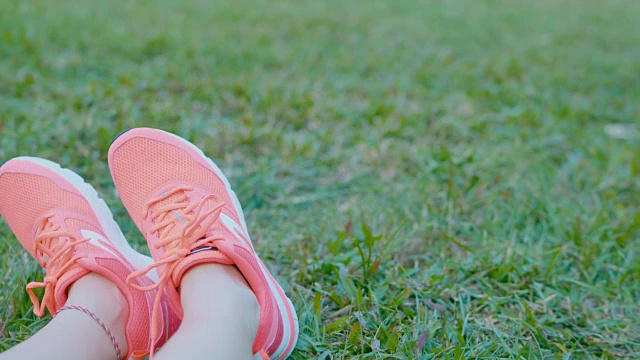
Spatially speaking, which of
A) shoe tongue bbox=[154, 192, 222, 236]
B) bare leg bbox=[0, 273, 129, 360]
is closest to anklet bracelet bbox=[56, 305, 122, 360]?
bare leg bbox=[0, 273, 129, 360]

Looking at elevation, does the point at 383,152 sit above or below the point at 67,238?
below

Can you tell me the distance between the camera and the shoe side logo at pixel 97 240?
1341 mm

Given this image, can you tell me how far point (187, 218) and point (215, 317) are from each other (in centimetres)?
32

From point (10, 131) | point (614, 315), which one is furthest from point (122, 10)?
point (614, 315)

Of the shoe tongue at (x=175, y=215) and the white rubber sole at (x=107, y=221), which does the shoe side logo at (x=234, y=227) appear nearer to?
the shoe tongue at (x=175, y=215)

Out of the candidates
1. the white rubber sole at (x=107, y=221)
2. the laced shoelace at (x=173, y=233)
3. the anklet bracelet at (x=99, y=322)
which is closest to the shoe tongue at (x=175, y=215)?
the laced shoelace at (x=173, y=233)

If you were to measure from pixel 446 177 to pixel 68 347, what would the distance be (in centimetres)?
133

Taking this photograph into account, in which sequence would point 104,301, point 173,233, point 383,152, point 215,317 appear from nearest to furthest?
point 215,317 → point 104,301 → point 173,233 → point 383,152

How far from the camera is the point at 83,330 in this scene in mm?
1123

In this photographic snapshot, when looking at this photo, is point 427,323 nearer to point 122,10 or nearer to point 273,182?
point 273,182

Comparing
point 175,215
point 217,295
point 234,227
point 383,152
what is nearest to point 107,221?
point 175,215

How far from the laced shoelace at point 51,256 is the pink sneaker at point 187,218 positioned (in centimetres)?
16

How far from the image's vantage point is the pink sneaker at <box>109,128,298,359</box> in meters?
1.19

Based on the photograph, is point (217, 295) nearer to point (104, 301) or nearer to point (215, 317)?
point (215, 317)
